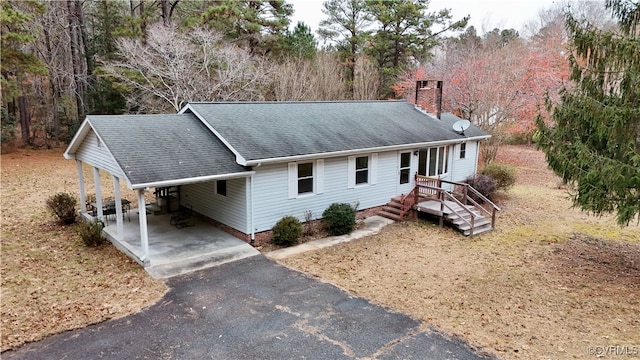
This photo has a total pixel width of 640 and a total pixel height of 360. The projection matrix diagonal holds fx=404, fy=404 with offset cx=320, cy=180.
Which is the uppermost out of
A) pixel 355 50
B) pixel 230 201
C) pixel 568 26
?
pixel 355 50

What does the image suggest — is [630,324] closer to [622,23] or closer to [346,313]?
[346,313]

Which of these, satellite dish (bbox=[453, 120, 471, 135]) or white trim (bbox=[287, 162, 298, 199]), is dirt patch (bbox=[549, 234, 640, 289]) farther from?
white trim (bbox=[287, 162, 298, 199])

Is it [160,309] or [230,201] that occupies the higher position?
[230,201]

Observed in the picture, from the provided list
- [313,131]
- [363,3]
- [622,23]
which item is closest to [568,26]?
[622,23]

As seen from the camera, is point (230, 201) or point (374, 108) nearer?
point (230, 201)

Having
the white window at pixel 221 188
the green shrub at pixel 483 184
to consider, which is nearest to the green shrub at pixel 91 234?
the white window at pixel 221 188

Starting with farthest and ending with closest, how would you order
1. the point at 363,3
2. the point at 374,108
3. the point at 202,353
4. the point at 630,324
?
the point at 363,3 < the point at 374,108 < the point at 630,324 < the point at 202,353

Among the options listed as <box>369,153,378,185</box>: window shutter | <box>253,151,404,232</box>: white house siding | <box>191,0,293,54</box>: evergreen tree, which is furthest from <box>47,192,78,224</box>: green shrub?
<box>191,0,293,54</box>: evergreen tree
